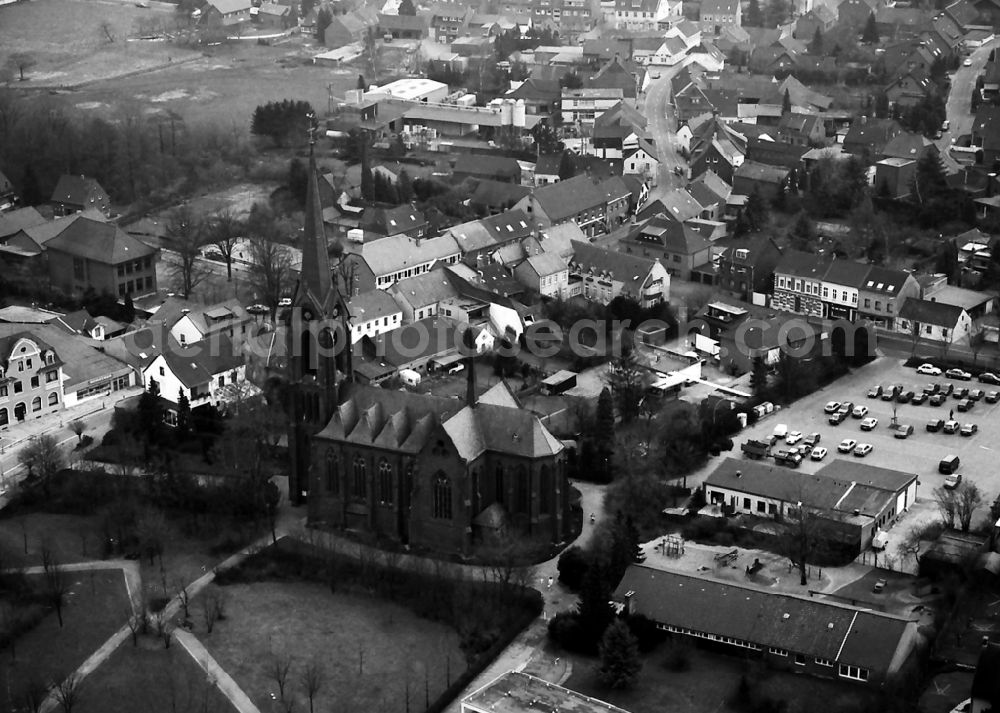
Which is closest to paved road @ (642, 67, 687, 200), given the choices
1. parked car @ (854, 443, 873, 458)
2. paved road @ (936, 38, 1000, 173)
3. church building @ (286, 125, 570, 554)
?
paved road @ (936, 38, 1000, 173)

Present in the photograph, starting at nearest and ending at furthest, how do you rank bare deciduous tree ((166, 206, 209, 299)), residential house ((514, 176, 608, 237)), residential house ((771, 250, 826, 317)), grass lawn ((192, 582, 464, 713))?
grass lawn ((192, 582, 464, 713)) < residential house ((771, 250, 826, 317)) < bare deciduous tree ((166, 206, 209, 299)) < residential house ((514, 176, 608, 237))

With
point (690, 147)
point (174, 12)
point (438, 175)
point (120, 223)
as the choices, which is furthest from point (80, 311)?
point (174, 12)

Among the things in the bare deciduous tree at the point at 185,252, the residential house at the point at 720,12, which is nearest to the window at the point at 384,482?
the bare deciduous tree at the point at 185,252

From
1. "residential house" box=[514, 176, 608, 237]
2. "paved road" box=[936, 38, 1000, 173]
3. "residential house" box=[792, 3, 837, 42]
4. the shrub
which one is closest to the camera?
the shrub

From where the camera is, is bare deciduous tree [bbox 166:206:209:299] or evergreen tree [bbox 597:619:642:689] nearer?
evergreen tree [bbox 597:619:642:689]

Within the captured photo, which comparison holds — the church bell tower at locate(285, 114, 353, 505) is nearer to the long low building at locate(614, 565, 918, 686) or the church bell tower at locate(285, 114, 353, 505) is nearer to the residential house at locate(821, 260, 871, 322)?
the long low building at locate(614, 565, 918, 686)

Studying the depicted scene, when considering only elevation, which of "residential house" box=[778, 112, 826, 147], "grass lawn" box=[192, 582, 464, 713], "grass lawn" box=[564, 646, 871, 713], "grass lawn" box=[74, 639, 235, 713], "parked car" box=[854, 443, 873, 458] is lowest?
"grass lawn" box=[192, 582, 464, 713]

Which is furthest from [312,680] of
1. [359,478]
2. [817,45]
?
[817,45]

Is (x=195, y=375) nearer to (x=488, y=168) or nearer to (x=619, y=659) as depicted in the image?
(x=619, y=659)
